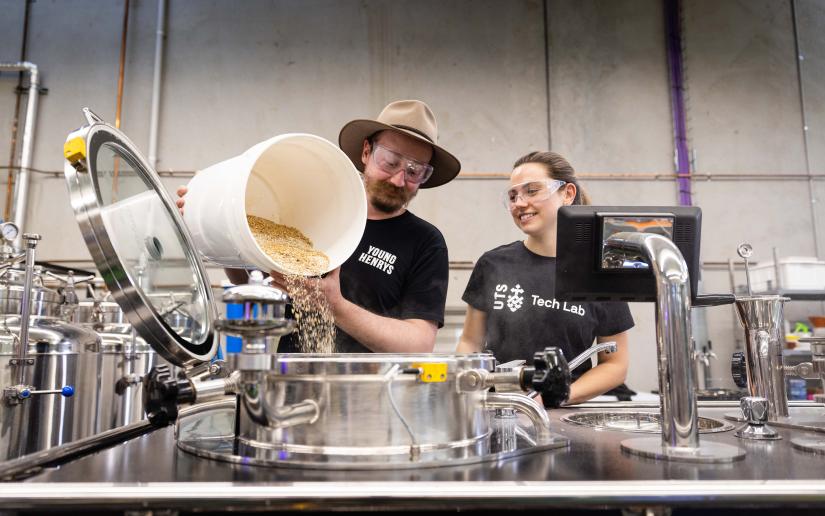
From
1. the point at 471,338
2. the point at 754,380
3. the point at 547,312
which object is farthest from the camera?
the point at 471,338

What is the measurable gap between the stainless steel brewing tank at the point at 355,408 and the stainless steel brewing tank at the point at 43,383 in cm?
167

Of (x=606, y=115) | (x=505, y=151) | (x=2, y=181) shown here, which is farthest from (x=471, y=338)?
(x=2, y=181)

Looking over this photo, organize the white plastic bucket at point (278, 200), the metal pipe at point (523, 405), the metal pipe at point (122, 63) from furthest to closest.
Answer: the metal pipe at point (122, 63) → the white plastic bucket at point (278, 200) → the metal pipe at point (523, 405)

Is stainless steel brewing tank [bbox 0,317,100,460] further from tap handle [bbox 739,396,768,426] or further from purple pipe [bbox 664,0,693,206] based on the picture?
purple pipe [bbox 664,0,693,206]

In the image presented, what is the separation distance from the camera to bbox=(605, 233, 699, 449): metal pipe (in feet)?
2.28

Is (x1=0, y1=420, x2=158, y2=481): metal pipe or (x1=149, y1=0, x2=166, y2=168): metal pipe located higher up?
(x1=149, y1=0, x2=166, y2=168): metal pipe

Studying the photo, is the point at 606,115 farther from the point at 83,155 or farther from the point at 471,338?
the point at 83,155

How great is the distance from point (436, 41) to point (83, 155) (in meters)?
3.92

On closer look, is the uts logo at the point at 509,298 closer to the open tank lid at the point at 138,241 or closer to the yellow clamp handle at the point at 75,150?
the open tank lid at the point at 138,241

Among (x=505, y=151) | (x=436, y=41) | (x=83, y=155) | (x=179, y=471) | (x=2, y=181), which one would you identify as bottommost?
(x=179, y=471)

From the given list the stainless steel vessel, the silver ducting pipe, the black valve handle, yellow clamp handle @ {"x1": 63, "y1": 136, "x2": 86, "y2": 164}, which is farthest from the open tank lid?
the silver ducting pipe

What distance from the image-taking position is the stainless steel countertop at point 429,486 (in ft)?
1.74

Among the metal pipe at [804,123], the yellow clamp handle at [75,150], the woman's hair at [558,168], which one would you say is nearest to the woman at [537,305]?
the woman's hair at [558,168]

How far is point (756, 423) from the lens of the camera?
88 cm
